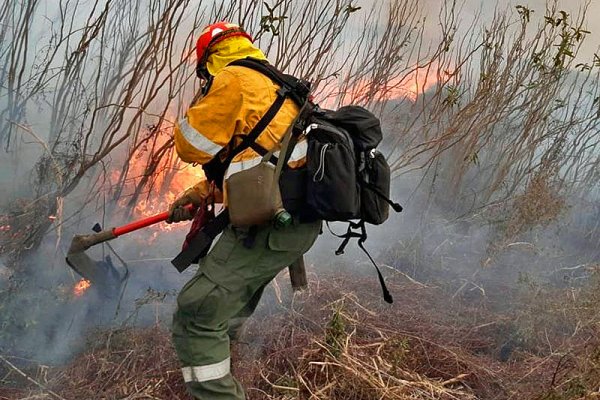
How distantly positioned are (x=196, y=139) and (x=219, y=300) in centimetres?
73

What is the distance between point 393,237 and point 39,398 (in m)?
4.47

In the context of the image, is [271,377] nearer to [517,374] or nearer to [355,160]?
[355,160]

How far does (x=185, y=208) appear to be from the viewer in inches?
121

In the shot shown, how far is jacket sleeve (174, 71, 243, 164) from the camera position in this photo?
2.54m

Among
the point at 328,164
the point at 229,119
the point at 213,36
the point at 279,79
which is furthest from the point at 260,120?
the point at 213,36

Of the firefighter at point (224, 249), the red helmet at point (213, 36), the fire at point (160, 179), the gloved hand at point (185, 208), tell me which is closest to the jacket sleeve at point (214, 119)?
the firefighter at point (224, 249)

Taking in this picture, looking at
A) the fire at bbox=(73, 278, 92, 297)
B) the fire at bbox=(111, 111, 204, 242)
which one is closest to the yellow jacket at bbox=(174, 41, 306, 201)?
the fire at bbox=(73, 278, 92, 297)

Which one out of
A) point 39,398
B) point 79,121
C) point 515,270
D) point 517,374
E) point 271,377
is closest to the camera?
point 39,398

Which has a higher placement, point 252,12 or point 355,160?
point 252,12

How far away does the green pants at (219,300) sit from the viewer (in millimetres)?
2580

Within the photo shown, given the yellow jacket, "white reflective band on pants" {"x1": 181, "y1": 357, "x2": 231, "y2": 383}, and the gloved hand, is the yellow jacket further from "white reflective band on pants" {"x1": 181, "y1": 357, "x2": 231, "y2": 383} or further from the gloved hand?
"white reflective band on pants" {"x1": 181, "y1": 357, "x2": 231, "y2": 383}

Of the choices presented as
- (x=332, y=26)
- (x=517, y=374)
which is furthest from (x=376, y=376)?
(x=332, y=26)

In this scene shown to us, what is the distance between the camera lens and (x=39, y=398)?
9.23ft

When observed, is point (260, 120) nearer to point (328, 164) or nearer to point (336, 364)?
point (328, 164)
